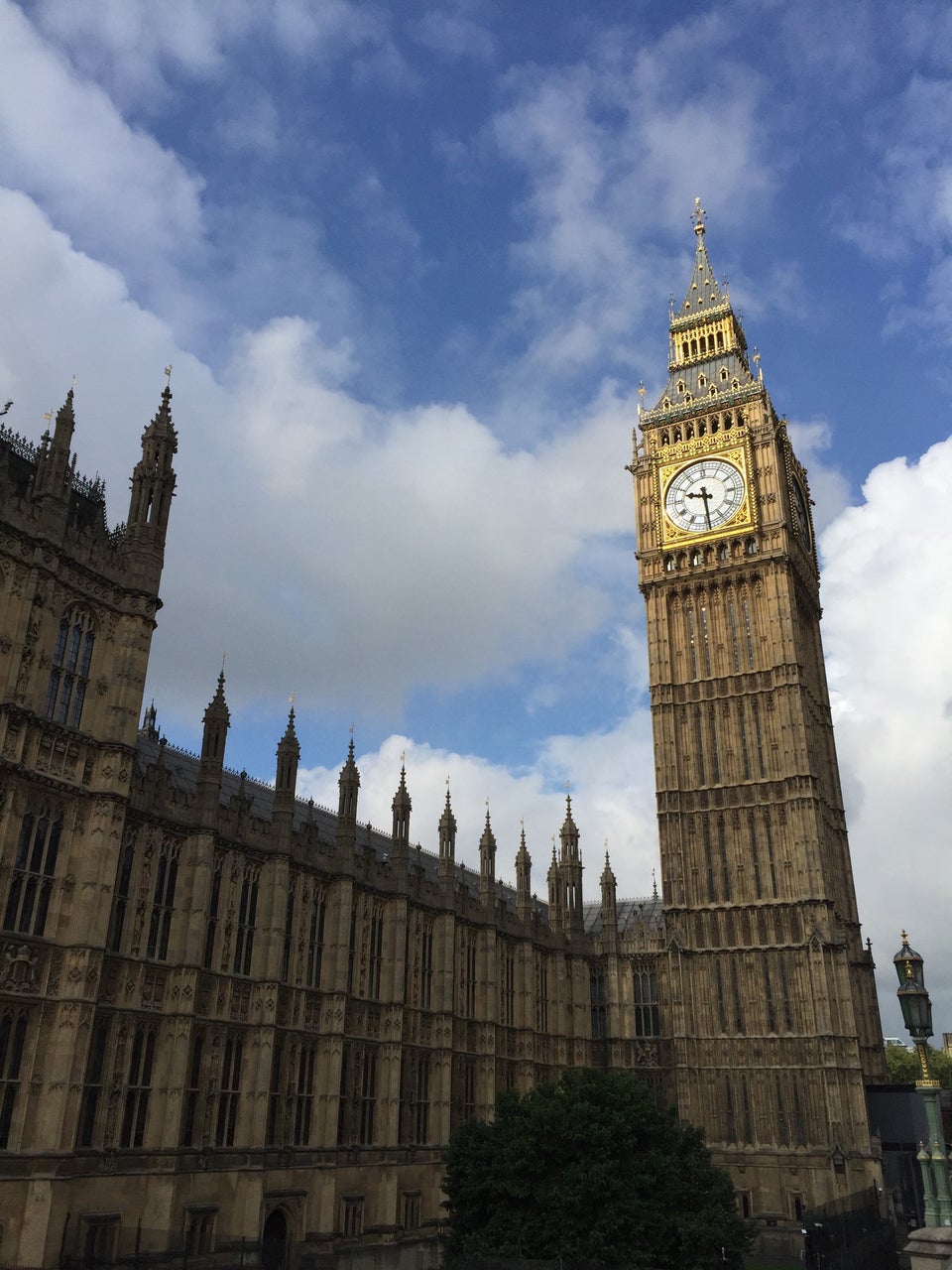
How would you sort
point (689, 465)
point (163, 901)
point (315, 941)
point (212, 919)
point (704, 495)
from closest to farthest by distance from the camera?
point (163, 901), point (212, 919), point (315, 941), point (704, 495), point (689, 465)

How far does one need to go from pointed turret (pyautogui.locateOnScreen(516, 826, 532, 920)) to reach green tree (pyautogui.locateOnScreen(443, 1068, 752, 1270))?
21688 mm

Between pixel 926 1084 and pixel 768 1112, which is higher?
pixel 926 1084

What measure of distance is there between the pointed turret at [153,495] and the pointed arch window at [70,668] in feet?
9.54

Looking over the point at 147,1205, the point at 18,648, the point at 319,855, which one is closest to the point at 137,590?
the point at 18,648

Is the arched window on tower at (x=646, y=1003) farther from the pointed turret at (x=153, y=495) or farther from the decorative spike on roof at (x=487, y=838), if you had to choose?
the pointed turret at (x=153, y=495)

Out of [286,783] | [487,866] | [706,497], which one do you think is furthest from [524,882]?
[706,497]

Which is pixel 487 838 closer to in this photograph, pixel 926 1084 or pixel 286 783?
pixel 286 783

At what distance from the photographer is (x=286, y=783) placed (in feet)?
135

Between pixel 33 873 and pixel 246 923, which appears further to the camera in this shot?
pixel 246 923

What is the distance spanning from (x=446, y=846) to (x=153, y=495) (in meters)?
24.0

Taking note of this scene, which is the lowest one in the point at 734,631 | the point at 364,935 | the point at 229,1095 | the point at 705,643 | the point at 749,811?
the point at 229,1095

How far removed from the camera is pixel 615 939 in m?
66.0

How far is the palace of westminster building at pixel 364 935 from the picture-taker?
30734 millimetres

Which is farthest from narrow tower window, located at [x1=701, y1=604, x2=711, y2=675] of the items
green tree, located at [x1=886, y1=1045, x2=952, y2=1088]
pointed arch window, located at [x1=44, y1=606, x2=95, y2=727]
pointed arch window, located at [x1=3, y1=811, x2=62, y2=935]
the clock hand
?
green tree, located at [x1=886, y1=1045, x2=952, y2=1088]
